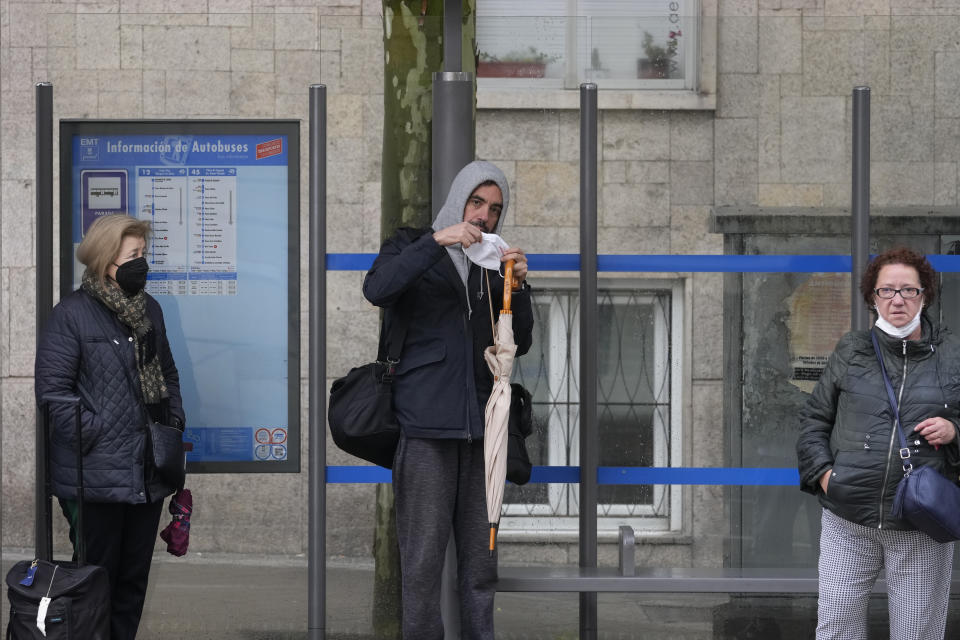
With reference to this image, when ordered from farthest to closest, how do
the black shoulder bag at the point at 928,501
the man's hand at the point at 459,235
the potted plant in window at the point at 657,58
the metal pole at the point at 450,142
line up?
1. the potted plant in window at the point at 657,58
2. the metal pole at the point at 450,142
3. the man's hand at the point at 459,235
4. the black shoulder bag at the point at 928,501

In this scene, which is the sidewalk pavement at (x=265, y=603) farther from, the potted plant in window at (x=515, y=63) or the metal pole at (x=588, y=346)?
the potted plant in window at (x=515, y=63)

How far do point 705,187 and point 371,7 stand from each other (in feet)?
5.02

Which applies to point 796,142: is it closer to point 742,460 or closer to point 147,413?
point 742,460

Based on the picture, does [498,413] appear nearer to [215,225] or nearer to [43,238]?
[215,225]

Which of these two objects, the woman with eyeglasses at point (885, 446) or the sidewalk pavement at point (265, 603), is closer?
the woman with eyeglasses at point (885, 446)

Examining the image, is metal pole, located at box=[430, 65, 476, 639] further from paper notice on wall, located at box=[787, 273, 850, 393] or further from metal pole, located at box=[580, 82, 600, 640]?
paper notice on wall, located at box=[787, 273, 850, 393]

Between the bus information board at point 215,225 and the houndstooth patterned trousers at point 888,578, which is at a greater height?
the bus information board at point 215,225

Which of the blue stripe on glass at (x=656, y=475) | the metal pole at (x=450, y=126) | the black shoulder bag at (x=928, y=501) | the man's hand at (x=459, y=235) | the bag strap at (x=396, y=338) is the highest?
the metal pole at (x=450, y=126)

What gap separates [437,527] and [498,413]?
42 centimetres

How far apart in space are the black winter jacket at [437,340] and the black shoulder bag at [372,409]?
0.03 meters

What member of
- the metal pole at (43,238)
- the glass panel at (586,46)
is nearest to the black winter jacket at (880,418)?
the glass panel at (586,46)

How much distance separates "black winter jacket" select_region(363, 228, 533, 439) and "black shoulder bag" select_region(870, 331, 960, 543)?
131 cm

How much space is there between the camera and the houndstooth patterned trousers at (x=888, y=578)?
419cm

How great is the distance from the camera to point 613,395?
5355mm
